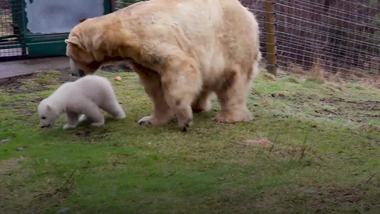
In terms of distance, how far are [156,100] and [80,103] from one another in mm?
683

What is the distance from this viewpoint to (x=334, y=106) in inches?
359

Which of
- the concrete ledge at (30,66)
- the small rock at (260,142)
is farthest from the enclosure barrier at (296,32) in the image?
the small rock at (260,142)

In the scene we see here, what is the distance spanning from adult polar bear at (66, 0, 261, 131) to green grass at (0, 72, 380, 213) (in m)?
0.26

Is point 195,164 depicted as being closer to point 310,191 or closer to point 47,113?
point 310,191

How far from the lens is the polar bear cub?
23.4 feet

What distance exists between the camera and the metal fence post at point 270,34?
446 inches

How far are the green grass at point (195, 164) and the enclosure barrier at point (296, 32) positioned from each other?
296cm

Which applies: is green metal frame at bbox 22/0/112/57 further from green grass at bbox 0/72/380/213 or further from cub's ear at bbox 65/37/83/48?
cub's ear at bbox 65/37/83/48

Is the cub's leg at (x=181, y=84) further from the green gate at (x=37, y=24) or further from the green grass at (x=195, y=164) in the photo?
the green gate at (x=37, y=24)

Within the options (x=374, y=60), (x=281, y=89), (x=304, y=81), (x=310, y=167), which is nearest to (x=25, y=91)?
(x=281, y=89)

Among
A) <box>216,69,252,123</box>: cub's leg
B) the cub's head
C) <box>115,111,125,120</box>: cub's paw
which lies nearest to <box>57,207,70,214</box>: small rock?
the cub's head

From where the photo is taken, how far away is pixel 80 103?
714cm

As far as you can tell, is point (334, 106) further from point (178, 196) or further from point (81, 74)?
point (178, 196)

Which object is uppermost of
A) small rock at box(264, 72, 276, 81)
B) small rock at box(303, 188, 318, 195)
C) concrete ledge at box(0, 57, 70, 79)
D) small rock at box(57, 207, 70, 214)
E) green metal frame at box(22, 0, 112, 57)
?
small rock at box(303, 188, 318, 195)
